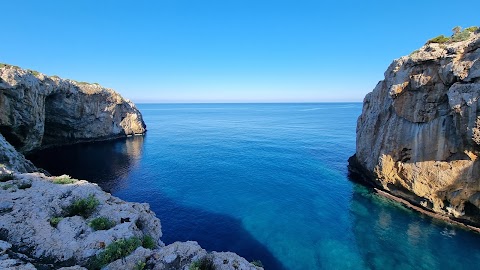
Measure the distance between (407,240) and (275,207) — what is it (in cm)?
1727

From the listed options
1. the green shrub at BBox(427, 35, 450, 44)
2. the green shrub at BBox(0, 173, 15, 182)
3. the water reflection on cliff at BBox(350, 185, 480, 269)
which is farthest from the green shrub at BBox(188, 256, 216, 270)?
the green shrub at BBox(427, 35, 450, 44)

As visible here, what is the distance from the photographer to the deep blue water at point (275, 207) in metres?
27.9

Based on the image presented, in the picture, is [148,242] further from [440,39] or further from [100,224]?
[440,39]

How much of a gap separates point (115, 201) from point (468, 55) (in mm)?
40844

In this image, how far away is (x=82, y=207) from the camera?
13.7 meters

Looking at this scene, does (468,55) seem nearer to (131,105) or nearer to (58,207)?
(58,207)

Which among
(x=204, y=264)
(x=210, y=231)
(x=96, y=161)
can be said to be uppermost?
(x=204, y=264)

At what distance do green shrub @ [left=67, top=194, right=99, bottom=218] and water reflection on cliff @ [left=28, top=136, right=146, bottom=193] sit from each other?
32.1 m

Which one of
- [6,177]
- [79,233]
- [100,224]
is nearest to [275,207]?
[100,224]

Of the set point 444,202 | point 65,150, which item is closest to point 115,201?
point 444,202

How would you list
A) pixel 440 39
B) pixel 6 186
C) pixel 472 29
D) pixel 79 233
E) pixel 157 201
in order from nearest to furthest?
pixel 79 233 → pixel 6 186 → pixel 472 29 → pixel 440 39 → pixel 157 201

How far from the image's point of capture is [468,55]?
97.9 ft

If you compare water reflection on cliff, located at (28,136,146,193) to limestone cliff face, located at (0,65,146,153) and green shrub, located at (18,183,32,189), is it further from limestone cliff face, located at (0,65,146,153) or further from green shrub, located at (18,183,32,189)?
green shrub, located at (18,183,32,189)

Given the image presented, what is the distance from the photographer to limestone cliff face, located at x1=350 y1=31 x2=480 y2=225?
1168 inches
